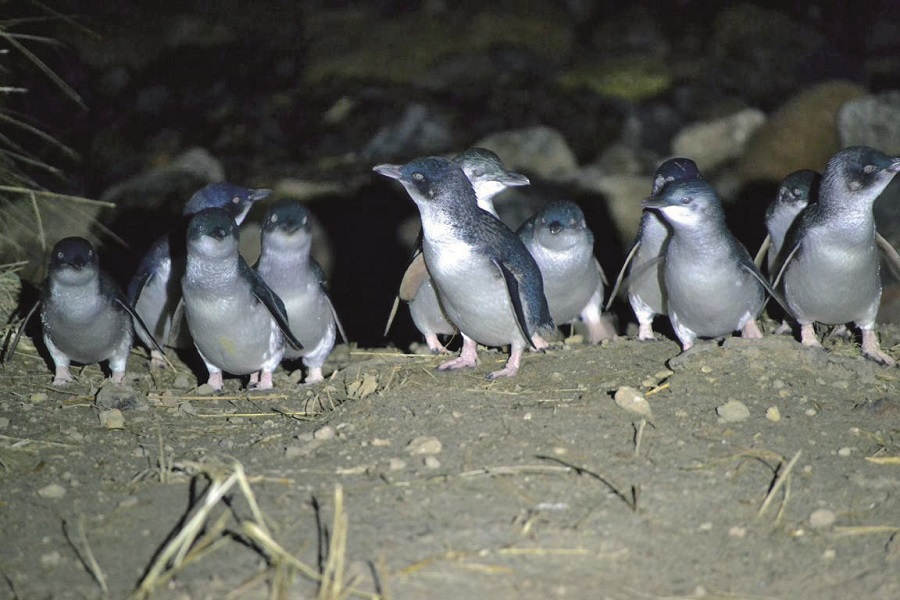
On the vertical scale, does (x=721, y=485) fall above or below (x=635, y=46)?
below

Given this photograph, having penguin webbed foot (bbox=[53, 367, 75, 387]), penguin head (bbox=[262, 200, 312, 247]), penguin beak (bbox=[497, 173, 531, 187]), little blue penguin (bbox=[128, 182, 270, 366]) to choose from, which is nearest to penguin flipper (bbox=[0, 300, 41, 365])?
penguin webbed foot (bbox=[53, 367, 75, 387])

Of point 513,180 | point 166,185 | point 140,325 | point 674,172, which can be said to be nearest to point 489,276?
point 513,180

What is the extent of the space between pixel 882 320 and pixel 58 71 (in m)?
12.5

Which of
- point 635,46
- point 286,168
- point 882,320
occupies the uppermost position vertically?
point 635,46

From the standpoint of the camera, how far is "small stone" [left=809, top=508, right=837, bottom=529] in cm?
390

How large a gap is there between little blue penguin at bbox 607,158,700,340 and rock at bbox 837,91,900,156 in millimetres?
6451

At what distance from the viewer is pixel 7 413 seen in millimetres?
5328

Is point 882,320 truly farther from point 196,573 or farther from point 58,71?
point 58,71

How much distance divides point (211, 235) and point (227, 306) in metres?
0.42

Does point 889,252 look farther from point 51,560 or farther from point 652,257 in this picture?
point 51,560

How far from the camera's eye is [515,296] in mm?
5527

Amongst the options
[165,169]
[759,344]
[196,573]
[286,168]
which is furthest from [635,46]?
[196,573]

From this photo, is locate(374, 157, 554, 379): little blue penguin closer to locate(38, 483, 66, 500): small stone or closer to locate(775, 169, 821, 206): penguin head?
locate(775, 169, 821, 206): penguin head

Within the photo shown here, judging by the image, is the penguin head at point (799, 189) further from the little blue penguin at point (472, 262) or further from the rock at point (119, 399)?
the rock at point (119, 399)
